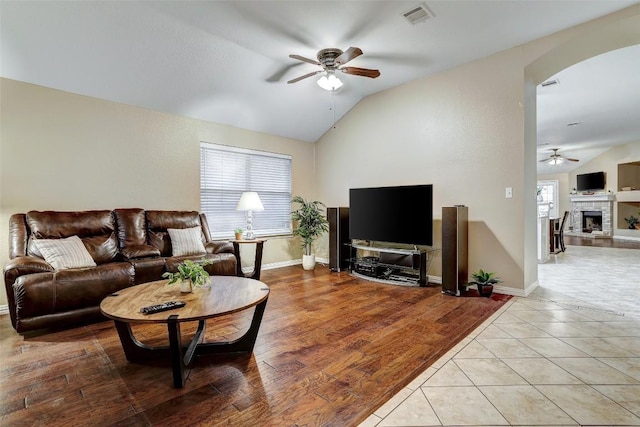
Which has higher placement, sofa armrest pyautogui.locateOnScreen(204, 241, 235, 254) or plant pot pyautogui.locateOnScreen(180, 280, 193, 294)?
sofa armrest pyautogui.locateOnScreen(204, 241, 235, 254)

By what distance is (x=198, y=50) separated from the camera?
355 centimetres

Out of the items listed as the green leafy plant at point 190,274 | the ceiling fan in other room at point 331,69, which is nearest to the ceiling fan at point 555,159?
the ceiling fan in other room at point 331,69

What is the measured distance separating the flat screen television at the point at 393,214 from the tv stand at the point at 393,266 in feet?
0.54

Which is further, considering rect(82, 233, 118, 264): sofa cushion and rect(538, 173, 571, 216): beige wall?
rect(538, 173, 571, 216): beige wall

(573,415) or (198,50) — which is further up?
(198,50)

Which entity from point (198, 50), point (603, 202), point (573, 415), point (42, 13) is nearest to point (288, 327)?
point (573, 415)

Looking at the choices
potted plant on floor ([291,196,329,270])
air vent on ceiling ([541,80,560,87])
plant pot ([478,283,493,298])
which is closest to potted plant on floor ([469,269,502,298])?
plant pot ([478,283,493,298])

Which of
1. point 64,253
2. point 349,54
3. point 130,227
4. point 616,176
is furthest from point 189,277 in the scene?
point 616,176

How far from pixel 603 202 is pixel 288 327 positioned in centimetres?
1152

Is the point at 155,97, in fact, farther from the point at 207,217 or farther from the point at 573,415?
the point at 573,415

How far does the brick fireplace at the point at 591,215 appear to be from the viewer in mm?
9594

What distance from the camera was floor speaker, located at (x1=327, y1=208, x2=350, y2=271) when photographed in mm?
5188

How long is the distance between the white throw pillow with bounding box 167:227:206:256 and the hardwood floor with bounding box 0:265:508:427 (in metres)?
1.15

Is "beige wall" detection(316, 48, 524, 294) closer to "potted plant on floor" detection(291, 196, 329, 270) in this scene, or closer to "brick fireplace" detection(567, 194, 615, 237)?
"potted plant on floor" detection(291, 196, 329, 270)
